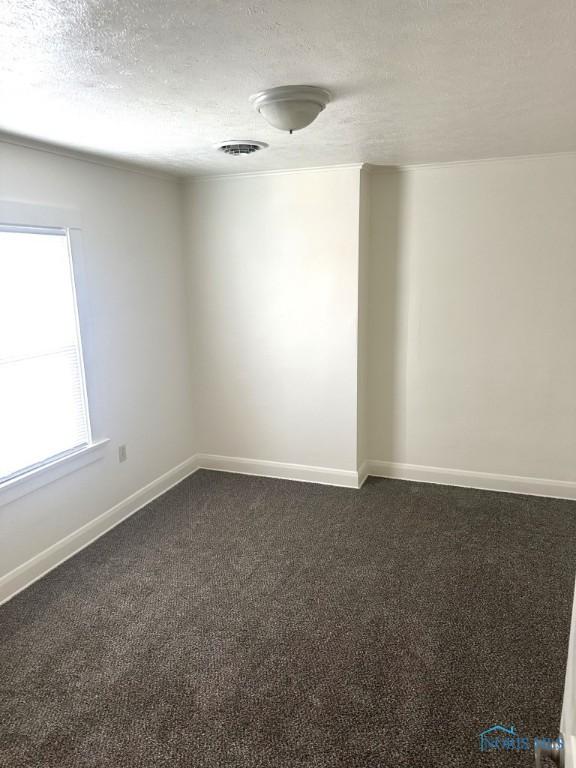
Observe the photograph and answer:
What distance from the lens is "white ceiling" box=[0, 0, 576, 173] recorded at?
1.43m

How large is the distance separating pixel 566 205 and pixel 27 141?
3369 millimetres

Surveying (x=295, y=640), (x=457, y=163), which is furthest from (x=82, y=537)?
(x=457, y=163)

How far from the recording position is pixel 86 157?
3260 mm

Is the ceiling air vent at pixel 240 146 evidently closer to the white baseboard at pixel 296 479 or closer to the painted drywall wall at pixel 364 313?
the painted drywall wall at pixel 364 313

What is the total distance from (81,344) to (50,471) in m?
0.80

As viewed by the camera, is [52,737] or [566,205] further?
[566,205]

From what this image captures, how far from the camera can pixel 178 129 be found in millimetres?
2643

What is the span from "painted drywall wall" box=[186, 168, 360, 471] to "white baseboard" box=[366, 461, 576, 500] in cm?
39

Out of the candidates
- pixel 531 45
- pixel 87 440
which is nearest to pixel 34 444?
pixel 87 440

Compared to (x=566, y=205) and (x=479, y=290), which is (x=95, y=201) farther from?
(x=566, y=205)

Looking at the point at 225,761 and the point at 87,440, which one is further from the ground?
the point at 87,440

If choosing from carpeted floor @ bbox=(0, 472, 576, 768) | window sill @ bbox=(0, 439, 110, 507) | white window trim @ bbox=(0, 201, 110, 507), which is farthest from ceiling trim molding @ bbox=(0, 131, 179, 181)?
carpeted floor @ bbox=(0, 472, 576, 768)

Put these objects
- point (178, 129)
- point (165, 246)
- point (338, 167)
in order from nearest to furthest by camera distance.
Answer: point (178, 129) → point (338, 167) → point (165, 246)

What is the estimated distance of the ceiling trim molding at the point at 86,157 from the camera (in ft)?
9.20
